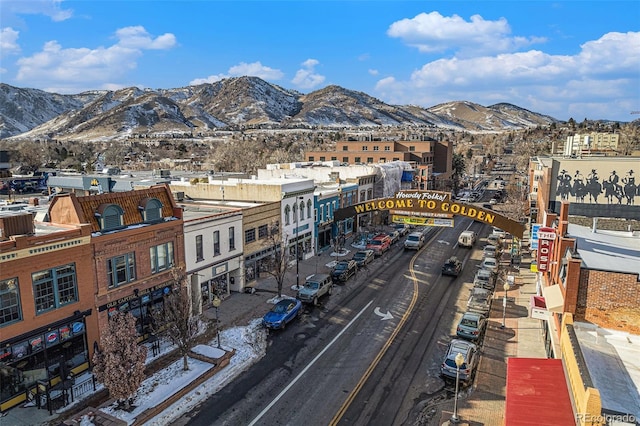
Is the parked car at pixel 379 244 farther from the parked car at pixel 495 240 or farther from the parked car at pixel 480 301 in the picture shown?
the parked car at pixel 480 301

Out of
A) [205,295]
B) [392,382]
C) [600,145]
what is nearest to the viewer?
[392,382]

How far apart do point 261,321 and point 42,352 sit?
1246 cm

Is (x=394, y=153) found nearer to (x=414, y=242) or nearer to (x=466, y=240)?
(x=466, y=240)

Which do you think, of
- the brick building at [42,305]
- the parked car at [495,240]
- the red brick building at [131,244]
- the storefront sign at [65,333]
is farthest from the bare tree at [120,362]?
the parked car at [495,240]

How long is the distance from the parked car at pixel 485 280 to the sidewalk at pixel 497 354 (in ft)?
3.04

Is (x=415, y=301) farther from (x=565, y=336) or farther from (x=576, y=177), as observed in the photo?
(x=576, y=177)

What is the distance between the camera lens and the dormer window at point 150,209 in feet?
84.8

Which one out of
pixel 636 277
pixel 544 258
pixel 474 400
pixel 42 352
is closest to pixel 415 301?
pixel 544 258

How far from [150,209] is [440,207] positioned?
57.7 feet

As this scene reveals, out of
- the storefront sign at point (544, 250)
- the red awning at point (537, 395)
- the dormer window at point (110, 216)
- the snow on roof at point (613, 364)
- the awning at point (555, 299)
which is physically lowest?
the red awning at point (537, 395)

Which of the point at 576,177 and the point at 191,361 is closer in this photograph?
the point at 191,361

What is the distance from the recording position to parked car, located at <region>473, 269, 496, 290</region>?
113 ft

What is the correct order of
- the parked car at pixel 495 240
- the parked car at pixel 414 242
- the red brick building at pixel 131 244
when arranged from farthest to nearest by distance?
the parked car at pixel 414 242 → the parked car at pixel 495 240 → the red brick building at pixel 131 244

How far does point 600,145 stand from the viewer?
58.1 m
